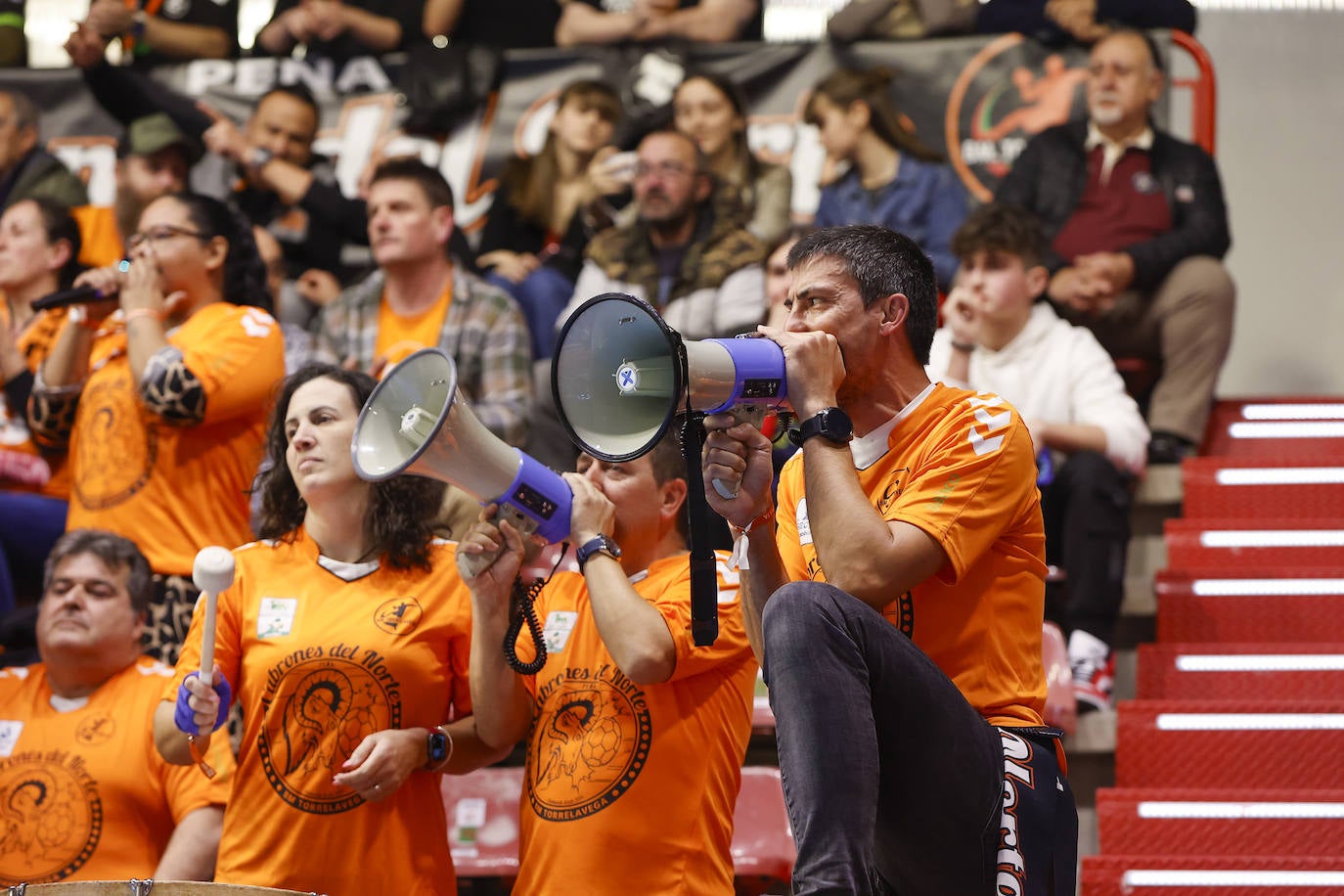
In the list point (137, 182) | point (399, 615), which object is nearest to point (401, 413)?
point (399, 615)

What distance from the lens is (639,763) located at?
313 centimetres

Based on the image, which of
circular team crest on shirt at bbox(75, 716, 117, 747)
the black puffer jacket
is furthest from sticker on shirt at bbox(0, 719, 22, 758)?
the black puffer jacket

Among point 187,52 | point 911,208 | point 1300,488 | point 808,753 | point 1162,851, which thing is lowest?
point 1162,851

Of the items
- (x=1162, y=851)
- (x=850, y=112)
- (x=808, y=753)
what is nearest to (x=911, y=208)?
(x=850, y=112)

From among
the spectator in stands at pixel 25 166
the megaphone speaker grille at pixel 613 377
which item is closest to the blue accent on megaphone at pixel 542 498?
the megaphone speaker grille at pixel 613 377

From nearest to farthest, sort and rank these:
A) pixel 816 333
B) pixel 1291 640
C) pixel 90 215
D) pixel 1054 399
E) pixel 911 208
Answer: pixel 816 333
pixel 1291 640
pixel 1054 399
pixel 911 208
pixel 90 215

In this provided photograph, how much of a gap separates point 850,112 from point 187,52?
3.16 m

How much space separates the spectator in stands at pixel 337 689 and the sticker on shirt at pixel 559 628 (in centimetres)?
17

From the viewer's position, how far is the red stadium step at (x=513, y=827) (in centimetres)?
392

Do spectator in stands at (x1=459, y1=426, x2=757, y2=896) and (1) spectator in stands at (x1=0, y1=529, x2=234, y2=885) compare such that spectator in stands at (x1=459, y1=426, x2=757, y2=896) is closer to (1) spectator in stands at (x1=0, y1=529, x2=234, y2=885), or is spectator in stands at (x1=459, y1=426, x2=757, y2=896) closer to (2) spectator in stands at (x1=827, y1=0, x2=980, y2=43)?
(1) spectator in stands at (x1=0, y1=529, x2=234, y2=885)

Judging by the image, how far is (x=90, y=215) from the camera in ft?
22.2

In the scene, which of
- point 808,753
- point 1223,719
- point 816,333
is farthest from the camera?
point 1223,719

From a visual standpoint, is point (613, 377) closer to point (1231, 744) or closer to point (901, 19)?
point (1231, 744)

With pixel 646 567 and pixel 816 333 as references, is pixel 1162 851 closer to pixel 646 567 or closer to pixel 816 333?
pixel 646 567
